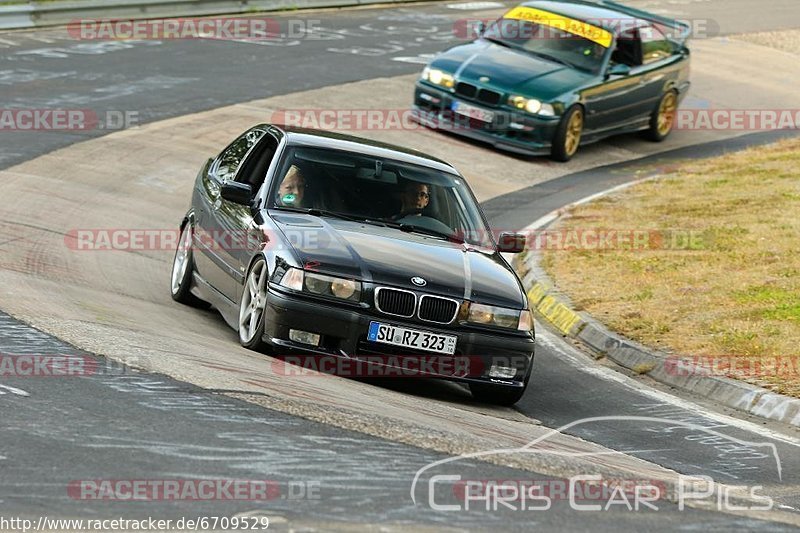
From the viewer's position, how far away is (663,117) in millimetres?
23266

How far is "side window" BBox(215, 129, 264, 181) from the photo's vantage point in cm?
1161

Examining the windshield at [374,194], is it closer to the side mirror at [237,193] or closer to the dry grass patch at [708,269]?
the side mirror at [237,193]

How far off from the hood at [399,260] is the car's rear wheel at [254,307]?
31 cm

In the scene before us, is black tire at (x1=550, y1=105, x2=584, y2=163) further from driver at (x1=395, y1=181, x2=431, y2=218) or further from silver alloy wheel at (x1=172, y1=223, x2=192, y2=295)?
driver at (x1=395, y1=181, x2=431, y2=218)

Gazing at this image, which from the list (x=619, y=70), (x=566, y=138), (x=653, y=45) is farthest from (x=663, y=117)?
(x=566, y=138)

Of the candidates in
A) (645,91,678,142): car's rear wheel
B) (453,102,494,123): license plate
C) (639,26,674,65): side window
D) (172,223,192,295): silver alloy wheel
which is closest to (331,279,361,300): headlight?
(172,223,192,295): silver alloy wheel

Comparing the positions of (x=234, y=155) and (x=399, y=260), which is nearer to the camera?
(x=399, y=260)

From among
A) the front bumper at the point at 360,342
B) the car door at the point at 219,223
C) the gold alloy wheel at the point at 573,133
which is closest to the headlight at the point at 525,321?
the front bumper at the point at 360,342

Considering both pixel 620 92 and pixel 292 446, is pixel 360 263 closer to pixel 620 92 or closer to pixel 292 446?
pixel 292 446

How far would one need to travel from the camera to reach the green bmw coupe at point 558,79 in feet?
67.2

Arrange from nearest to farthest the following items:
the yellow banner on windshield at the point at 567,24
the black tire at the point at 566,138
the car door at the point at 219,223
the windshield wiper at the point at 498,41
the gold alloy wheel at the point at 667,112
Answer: the car door at the point at 219,223
the black tire at the point at 566,138
the yellow banner on windshield at the point at 567,24
the windshield wiper at the point at 498,41
the gold alloy wheel at the point at 667,112

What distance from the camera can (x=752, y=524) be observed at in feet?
21.4

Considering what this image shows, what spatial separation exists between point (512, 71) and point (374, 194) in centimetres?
1045

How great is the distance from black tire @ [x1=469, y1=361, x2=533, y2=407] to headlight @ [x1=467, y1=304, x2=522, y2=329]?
0.36 meters
